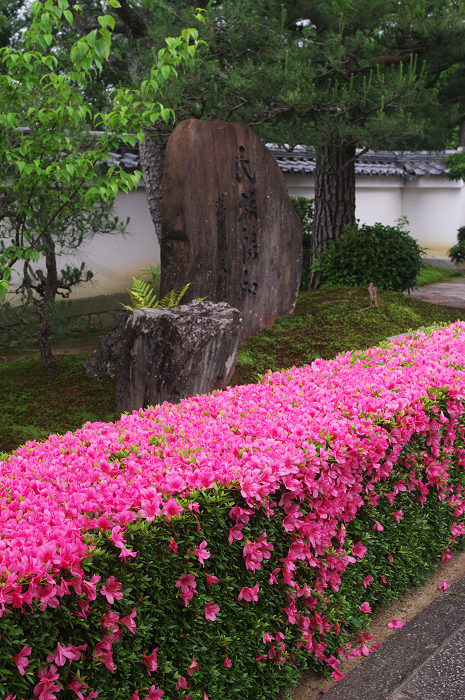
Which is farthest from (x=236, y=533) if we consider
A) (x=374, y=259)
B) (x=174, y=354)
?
(x=374, y=259)

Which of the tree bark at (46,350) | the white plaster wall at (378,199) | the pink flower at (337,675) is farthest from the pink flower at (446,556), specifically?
the white plaster wall at (378,199)

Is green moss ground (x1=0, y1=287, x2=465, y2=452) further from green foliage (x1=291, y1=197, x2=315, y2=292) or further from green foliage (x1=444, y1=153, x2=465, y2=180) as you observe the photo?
green foliage (x1=444, y1=153, x2=465, y2=180)

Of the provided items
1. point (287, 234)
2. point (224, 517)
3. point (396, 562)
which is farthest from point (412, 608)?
point (287, 234)

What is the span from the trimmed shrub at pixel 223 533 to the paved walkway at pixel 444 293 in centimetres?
780

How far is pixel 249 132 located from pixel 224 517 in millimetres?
6047

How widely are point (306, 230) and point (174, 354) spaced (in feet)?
24.3

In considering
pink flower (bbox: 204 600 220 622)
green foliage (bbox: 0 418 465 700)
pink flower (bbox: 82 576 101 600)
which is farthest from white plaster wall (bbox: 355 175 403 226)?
pink flower (bbox: 82 576 101 600)

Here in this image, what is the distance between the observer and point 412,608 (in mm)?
2982

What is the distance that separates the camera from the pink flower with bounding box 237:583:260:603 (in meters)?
2.19

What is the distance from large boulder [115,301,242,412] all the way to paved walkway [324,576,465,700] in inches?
114

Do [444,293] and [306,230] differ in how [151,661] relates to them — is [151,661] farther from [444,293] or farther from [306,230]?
[444,293]

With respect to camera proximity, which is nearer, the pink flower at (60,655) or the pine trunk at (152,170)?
the pink flower at (60,655)

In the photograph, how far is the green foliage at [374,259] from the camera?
9367mm

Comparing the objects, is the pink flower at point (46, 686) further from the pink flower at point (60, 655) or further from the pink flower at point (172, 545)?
the pink flower at point (172, 545)
